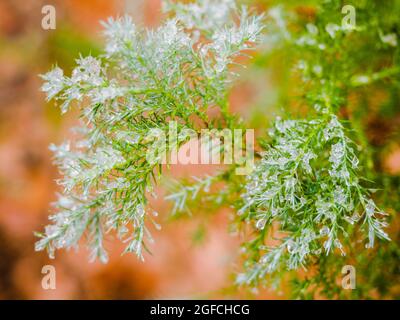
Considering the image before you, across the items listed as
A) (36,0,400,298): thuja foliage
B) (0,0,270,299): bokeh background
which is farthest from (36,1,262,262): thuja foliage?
(0,0,270,299): bokeh background

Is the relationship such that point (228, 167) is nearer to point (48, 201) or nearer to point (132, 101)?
point (132, 101)

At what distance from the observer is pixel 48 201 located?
90.2 inches

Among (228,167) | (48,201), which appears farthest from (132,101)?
(48,201)

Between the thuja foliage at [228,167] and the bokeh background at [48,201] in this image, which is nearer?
the thuja foliage at [228,167]

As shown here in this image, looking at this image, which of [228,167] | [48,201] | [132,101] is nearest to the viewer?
[132,101]

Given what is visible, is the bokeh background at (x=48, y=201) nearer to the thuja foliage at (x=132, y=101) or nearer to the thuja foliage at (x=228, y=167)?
the thuja foliage at (x=228, y=167)

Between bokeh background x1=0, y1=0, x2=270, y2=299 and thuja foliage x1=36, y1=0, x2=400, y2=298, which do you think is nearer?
thuja foliage x1=36, y1=0, x2=400, y2=298

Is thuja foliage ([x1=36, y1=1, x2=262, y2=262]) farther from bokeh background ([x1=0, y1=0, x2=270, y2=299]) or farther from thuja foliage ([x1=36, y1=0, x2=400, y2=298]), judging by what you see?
bokeh background ([x1=0, y1=0, x2=270, y2=299])

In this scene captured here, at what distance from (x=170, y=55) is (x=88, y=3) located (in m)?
2.06

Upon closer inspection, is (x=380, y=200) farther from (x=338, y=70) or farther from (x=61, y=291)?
(x=61, y=291)

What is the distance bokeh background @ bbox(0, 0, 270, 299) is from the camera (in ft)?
7.29

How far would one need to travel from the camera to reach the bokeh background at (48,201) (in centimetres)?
222

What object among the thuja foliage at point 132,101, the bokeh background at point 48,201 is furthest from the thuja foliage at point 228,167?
the bokeh background at point 48,201

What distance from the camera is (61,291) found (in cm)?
224
